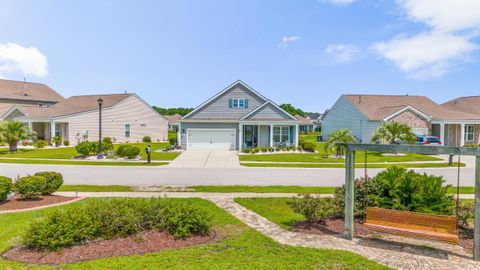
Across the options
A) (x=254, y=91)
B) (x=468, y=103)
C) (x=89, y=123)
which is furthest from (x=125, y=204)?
(x=468, y=103)

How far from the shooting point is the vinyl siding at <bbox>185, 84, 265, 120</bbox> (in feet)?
107

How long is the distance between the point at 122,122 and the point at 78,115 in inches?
255

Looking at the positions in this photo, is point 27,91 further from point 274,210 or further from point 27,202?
point 274,210

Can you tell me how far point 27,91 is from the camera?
161ft

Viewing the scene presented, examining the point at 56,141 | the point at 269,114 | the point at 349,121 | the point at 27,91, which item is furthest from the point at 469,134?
the point at 27,91

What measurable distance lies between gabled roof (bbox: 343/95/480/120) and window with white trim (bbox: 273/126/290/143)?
10805 mm

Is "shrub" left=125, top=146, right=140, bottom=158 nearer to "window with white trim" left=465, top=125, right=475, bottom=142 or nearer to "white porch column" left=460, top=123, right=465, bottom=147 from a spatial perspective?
"white porch column" left=460, top=123, right=465, bottom=147

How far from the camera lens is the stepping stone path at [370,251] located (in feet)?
17.6

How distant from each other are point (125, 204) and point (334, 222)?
5.33 m

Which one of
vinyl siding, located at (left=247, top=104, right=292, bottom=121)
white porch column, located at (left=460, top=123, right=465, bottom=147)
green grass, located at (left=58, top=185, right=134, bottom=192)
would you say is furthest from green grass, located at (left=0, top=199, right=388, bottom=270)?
white porch column, located at (left=460, top=123, right=465, bottom=147)

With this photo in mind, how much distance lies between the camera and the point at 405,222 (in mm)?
6152

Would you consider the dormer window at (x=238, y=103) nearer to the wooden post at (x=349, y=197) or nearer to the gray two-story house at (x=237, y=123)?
the gray two-story house at (x=237, y=123)

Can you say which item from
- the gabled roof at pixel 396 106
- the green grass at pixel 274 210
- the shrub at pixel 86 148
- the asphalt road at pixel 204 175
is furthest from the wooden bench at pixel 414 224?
the gabled roof at pixel 396 106

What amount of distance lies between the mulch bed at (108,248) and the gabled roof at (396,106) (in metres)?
32.8
